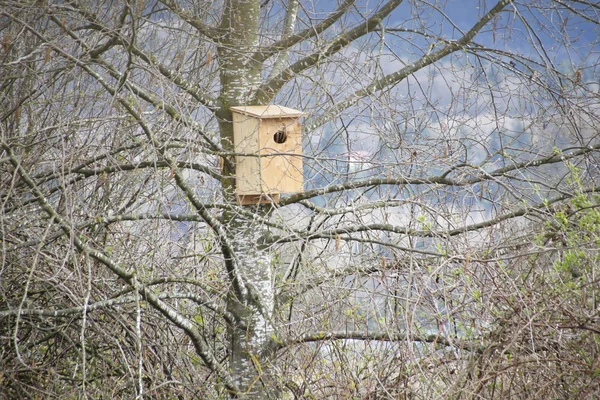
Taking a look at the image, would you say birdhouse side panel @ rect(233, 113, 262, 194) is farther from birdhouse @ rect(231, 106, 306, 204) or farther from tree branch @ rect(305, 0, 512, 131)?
tree branch @ rect(305, 0, 512, 131)

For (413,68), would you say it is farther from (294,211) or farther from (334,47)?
(294,211)

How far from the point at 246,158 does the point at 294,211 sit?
889 millimetres

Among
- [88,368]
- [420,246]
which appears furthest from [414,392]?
[88,368]

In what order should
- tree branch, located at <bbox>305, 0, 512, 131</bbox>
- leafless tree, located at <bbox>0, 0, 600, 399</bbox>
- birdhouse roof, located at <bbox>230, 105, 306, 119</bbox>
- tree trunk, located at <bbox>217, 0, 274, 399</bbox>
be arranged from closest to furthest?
leafless tree, located at <bbox>0, 0, 600, 399</bbox>, birdhouse roof, located at <bbox>230, 105, 306, 119</bbox>, tree trunk, located at <bbox>217, 0, 274, 399</bbox>, tree branch, located at <bbox>305, 0, 512, 131</bbox>

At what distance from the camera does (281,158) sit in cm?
512

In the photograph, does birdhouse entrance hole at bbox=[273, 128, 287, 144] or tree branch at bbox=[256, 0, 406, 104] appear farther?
birdhouse entrance hole at bbox=[273, 128, 287, 144]

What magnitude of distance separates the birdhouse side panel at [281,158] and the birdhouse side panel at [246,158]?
0.05 metres

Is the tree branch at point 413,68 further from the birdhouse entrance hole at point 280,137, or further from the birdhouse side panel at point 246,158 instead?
the birdhouse side panel at point 246,158

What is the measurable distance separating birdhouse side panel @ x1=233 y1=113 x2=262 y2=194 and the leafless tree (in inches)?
5.7

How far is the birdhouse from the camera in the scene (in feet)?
16.2

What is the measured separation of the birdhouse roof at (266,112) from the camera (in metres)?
4.90

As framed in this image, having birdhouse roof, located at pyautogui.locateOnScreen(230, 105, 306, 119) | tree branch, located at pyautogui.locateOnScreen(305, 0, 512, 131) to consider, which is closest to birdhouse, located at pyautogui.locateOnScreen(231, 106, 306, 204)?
birdhouse roof, located at pyautogui.locateOnScreen(230, 105, 306, 119)

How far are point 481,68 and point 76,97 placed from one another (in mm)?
2953

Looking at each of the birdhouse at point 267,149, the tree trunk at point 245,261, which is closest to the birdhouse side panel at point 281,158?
the birdhouse at point 267,149
